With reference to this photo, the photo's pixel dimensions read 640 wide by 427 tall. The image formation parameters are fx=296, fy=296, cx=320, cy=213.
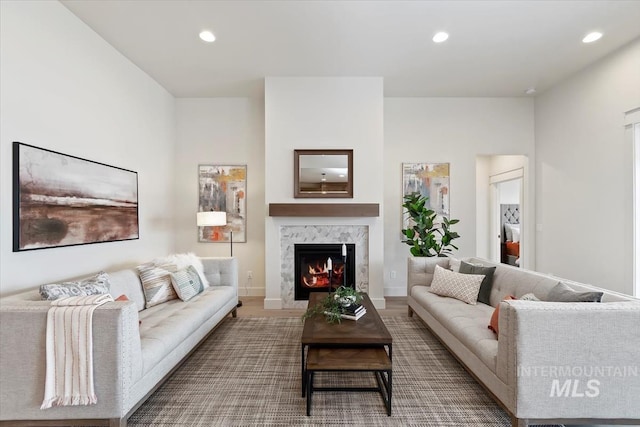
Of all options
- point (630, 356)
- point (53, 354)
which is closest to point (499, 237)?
point (630, 356)

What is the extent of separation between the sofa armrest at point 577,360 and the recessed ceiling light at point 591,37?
3040 millimetres

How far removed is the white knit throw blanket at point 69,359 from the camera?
1.64 m

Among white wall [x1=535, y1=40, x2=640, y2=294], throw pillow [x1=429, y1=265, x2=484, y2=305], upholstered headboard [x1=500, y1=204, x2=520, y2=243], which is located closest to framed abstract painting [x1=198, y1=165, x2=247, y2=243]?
throw pillow [x1=429, y1=265, x2=484, y2=305]

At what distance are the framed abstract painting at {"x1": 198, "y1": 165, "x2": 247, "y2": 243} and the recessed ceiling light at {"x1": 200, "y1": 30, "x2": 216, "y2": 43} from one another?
6.43 ft

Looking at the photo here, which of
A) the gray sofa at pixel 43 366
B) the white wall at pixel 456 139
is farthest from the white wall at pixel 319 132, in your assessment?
the gray sofa at pixel 43 366

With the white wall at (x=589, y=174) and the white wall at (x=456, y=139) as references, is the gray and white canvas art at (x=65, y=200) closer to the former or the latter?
the white wall at (x=456, y=139)

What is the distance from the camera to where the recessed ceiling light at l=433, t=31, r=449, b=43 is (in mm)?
3099

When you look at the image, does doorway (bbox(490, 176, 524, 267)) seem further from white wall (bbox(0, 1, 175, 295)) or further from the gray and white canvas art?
the gray and white canvas art

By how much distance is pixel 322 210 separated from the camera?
410cm

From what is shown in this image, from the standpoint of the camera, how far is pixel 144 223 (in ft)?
12.9

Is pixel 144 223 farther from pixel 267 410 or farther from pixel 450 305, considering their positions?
pixel 450 305

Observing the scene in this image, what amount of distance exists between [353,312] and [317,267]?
184 cm

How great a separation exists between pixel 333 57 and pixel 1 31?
293 cm

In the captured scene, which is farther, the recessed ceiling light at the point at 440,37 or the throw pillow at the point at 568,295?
the recessed ceiling light at the point at 440,37
